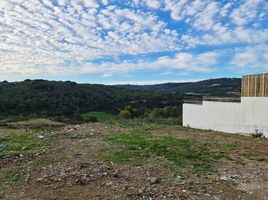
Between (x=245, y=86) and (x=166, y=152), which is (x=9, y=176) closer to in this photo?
(x=166, y=152)

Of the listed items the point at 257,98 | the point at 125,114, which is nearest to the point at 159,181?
the point at 257,98

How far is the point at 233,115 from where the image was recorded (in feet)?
51.2

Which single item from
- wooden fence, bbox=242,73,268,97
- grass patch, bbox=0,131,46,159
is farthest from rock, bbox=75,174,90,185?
wooden fence, bbox=242,73,268,97

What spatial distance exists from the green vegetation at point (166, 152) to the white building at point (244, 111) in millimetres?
4302

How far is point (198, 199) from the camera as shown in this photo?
5629mm

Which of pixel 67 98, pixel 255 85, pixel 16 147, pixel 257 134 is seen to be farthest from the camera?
pixel 67 98

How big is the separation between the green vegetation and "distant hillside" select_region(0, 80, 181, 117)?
93.3 ft

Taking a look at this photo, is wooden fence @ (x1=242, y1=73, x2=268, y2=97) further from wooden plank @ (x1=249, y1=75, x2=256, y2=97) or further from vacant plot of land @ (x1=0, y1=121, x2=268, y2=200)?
vacant plot of land @ (x1=0, y1=121, x2=268, y2=200)

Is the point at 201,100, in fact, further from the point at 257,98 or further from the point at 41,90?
the point at 41,90

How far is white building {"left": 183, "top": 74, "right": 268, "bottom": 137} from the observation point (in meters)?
13.7

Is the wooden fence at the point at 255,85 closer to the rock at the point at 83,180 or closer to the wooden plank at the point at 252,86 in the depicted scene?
the wooden plank at the point at 252,86

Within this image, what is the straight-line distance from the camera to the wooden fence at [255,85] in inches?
545

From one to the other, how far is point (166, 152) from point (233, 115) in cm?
774

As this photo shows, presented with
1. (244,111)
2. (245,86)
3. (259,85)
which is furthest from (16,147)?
(245,86)
